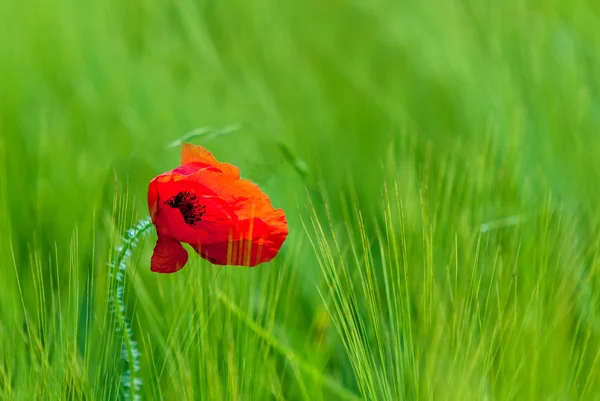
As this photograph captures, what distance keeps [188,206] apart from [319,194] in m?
0.27

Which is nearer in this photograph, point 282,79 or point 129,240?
point 129,240

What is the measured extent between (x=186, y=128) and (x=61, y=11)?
342 mm

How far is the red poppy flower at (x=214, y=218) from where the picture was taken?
50 cm

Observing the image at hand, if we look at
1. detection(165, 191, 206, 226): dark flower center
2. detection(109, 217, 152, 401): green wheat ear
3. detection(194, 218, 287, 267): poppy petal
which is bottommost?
detection(109, 217, 152, 401): green wheat ear

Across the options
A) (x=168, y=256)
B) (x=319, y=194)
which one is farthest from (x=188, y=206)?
(x=319, y=194)

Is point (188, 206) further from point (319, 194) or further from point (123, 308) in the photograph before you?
point (319, 194)

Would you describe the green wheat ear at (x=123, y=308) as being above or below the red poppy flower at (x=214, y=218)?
below

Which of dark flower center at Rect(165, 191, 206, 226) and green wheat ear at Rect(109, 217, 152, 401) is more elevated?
dark flower center at Rect(165, 191, 206, 226)

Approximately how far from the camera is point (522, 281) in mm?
636

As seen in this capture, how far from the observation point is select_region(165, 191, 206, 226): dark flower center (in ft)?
1.72

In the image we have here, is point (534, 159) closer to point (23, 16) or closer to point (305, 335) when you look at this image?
point (305, 335)

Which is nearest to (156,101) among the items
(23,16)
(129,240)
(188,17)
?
(188,17)

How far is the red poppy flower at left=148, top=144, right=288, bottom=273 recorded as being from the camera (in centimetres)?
50

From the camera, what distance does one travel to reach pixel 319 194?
31.6 inches
